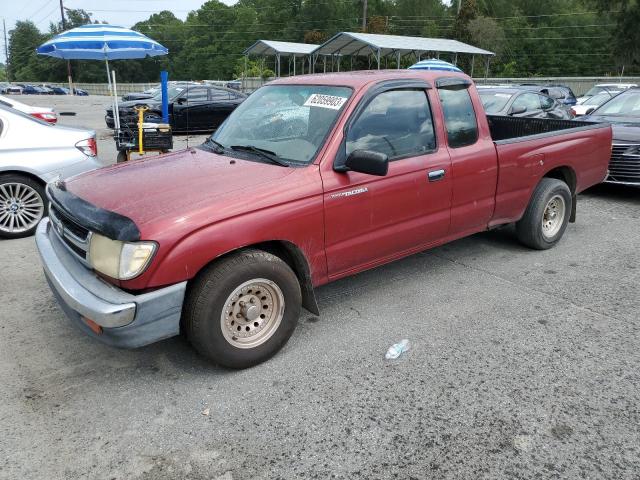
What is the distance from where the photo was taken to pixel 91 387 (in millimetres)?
3119

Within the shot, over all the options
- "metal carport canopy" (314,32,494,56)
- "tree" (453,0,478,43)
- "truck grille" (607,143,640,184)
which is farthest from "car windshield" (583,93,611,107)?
"tree" (453,0,478,43)

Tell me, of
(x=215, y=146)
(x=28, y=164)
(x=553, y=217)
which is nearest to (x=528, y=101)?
(x=553, y=217)

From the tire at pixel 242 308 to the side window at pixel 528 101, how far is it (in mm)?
8646

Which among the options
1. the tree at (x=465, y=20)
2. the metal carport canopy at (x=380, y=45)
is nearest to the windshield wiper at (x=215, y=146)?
the metal carport canopy at (x=380, y=45)

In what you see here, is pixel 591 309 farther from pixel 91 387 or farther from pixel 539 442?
pixel 91 387

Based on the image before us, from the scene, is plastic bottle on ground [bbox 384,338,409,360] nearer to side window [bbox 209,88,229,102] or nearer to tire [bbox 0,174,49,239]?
tire [bbox 0,174,49,239]

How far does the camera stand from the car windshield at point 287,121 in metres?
3.65

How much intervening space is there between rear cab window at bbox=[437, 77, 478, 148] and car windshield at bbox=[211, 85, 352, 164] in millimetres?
980

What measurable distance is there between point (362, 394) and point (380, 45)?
1027 inches

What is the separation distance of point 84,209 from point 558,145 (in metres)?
4.48

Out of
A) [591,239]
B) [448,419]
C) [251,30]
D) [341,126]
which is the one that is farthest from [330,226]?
[251,30]

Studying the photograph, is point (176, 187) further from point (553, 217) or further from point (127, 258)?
point (553, 217)

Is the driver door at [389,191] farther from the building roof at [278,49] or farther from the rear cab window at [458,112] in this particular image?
the building roof at [278,49]

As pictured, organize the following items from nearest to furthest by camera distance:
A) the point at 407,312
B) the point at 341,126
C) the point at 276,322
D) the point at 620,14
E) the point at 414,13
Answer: the point at 276,322, the point at 341,126, the point at 407,312, the point at 620,14, the point at 414,13
